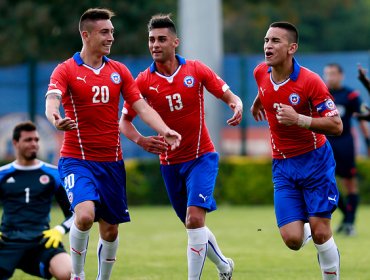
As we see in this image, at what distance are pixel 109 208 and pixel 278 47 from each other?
2.15 m

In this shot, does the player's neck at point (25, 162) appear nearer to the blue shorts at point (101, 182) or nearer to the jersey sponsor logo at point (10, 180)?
the jersey sponsor logo at point (10, 180)

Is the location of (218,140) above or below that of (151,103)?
below

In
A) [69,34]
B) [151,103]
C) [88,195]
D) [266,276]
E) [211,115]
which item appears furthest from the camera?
[69,34]

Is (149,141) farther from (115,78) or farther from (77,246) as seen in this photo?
(77,246)

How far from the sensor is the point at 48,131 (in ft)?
79.0

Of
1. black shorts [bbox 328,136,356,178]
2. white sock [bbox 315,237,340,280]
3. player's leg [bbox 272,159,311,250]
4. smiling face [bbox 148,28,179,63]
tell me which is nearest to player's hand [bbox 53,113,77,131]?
smiling face [bbox 148,28,179,63]

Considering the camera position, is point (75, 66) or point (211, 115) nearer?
point (75, 66)

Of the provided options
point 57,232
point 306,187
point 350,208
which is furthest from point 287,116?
A: point 350,208

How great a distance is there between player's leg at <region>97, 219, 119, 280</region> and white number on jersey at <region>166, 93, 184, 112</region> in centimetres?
126

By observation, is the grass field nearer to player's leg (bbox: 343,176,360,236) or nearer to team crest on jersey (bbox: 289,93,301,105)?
player's leg (bbox: 343,176,360,236)

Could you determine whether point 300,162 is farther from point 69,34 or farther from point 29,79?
point 69,34

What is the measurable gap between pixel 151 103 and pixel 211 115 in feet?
46.8

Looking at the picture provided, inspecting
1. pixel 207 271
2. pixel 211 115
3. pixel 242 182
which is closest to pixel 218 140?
pixel 211 115

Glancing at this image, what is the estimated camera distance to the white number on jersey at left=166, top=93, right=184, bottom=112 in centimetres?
966
